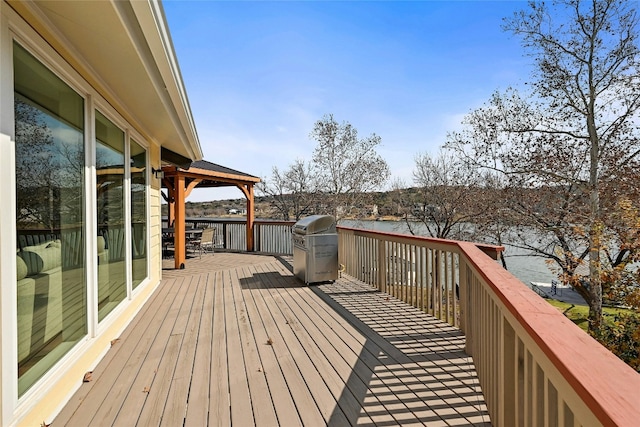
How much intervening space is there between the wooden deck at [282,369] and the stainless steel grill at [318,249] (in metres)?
1.02

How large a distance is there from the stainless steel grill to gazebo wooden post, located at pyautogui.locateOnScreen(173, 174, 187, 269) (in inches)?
113

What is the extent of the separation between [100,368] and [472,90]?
46.1ft

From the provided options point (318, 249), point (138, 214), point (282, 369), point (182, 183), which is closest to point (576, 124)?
point (318, 249)

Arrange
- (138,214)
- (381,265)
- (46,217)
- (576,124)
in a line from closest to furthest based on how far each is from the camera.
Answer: (46,217), (138,214), (381,265), (576,124)

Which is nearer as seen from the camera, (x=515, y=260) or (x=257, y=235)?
(x=257, y=235)

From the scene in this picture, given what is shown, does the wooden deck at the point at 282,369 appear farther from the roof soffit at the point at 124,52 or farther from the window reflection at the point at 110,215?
the roof soffit at the point at 124,52

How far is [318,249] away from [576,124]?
10107 millimetres

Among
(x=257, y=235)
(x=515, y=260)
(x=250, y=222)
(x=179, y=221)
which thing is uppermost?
(x=179, y=221)

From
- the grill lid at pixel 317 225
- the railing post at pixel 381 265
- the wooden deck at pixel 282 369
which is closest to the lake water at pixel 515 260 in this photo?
the grill lid at pixel 317 225

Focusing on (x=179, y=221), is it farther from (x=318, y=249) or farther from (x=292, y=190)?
(x=292, y=190)

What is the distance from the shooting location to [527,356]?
1.32 meters

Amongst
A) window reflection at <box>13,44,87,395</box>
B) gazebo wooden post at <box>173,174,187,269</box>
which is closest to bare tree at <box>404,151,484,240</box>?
gazebo wooden post at <box>173,174,187,269</box>

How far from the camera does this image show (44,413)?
1.96 m

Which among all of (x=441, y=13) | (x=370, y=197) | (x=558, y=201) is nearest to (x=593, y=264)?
(x=558, y=201)
